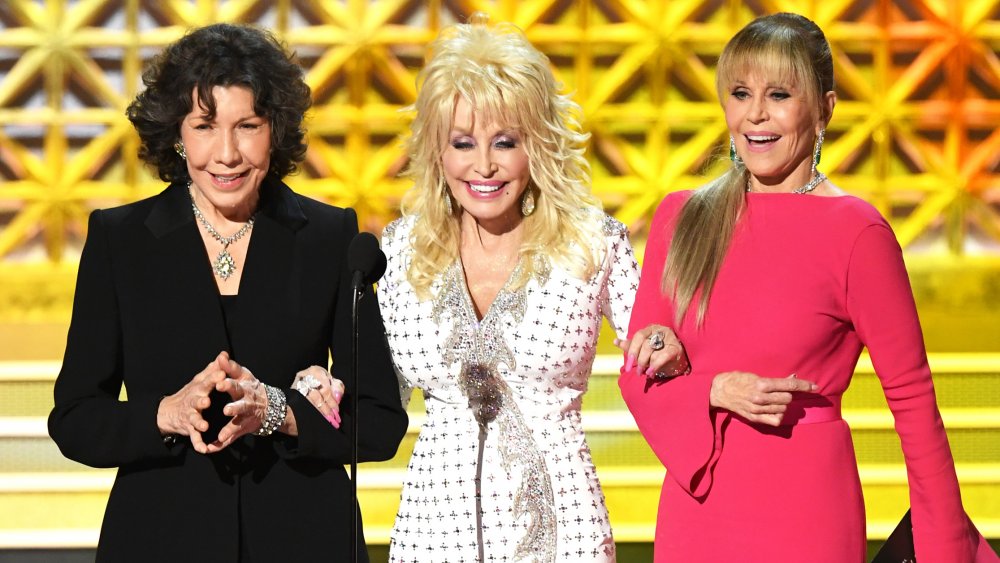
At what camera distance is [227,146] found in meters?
2.60

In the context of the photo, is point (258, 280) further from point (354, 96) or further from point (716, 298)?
point (354, 96)

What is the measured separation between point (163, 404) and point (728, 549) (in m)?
1.08

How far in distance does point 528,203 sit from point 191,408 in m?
0.83

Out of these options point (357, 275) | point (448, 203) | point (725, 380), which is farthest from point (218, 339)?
point (725, 380)

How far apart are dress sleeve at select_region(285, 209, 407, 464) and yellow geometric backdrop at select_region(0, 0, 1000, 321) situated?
2407mm

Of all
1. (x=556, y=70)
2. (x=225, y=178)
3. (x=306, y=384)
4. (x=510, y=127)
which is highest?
(x=556, y=70)

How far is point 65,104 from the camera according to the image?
5.17 metres

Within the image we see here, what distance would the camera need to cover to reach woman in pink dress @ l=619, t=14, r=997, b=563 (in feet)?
7.50

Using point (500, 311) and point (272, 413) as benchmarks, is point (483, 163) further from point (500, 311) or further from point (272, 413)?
point (272, 413)

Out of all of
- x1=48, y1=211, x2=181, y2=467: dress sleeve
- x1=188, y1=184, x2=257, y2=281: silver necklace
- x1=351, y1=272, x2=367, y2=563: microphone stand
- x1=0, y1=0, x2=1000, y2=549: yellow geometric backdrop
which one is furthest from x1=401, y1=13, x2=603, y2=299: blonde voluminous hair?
x1=0, y1=0, x2=1000, y2=549: yellow geometric backdrop

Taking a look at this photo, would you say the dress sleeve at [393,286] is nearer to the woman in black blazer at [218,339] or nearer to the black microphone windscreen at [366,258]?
the woman in black blazer at [218,339]

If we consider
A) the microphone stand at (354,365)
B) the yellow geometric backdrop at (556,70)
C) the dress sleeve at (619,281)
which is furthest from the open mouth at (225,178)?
the yellow geometric backdrop at (556,70)

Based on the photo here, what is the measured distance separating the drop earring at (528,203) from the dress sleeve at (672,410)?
Result: 0.33m

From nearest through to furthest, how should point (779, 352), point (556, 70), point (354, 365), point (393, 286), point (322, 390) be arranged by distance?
point (354, 365)
point (779, 352)
point (322, 390)
point (393, 286)
point (556, 70)
